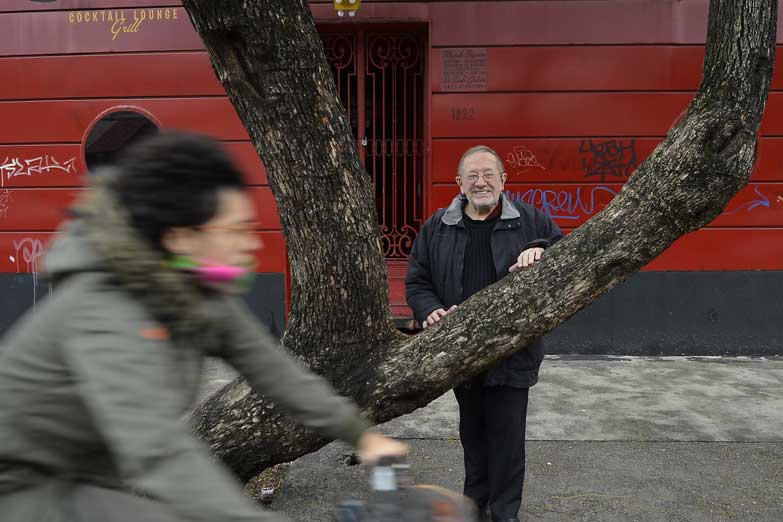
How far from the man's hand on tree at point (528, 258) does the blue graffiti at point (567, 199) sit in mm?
3912

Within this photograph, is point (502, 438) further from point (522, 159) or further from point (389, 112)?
point (389, 112)

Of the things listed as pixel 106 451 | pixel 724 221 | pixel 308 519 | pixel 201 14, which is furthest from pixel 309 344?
pixel 724 221

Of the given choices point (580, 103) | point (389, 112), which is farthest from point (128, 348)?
point (580, 103)

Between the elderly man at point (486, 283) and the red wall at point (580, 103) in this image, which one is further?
the red wall at point (580, 103)

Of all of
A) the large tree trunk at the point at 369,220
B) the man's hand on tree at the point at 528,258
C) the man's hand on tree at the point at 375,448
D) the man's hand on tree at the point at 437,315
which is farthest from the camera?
the man's hand on tree at the point at 437,315

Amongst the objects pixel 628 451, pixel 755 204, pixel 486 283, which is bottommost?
pixel 628 451

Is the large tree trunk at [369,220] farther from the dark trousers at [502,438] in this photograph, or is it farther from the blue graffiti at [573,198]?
the blue graffiti at [573,198]

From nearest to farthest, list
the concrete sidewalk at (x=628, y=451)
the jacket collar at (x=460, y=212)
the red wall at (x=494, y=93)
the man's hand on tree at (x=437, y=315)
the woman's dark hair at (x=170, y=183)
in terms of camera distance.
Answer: the woman's dark hair at (x=170, y=183) → the man's hand on tree at (x=437, y=315) → the jacket collar at (x=460, y=212) → the concrete sidewalk at (x=628, y=451) → the red wall at (x=494, y=93)

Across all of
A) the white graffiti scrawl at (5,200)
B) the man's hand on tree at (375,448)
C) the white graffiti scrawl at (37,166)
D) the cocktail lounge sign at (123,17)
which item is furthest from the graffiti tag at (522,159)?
the man's hand on tree at (375,448)

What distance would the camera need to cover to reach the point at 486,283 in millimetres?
3795

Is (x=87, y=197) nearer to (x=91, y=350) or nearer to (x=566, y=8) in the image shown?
(x=91, y=350)

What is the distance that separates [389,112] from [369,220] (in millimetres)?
4284

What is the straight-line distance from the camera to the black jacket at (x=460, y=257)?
145 inches

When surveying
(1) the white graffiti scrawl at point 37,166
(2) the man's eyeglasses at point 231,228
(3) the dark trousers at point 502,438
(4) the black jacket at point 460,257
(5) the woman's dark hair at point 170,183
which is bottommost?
(3) the dark trousers at point 502,438
